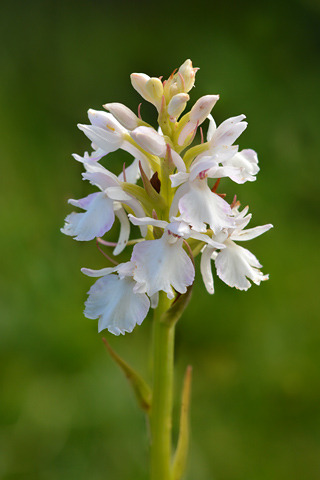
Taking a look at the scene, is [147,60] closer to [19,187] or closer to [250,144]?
[250,144]

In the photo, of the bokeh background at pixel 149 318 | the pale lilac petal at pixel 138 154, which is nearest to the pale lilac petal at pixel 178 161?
the pale lilac petal at pixel 138 154

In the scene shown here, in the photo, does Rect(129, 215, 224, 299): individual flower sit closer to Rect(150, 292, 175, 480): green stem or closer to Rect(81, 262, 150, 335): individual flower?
Rect(81, 262, 150, 335): individual flower

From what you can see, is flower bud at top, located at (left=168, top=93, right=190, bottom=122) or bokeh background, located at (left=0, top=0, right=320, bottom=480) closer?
flower bud at top, located at (left=168, top=93, right=190, bottom=122)

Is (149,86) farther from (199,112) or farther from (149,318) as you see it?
(149,318)

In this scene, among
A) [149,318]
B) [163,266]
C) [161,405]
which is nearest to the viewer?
[163,266]

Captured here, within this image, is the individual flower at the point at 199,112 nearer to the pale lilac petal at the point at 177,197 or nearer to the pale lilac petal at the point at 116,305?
the pale lilac petal at the point at 177,197

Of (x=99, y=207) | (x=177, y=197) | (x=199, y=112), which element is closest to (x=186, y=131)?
(x=199, y=112)

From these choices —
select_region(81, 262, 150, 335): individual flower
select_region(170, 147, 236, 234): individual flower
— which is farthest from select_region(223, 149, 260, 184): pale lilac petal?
select_region(81, 262, 150, 335): individual flower

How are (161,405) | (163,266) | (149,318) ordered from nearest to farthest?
(163,266) < (161,405) < (149,318)
